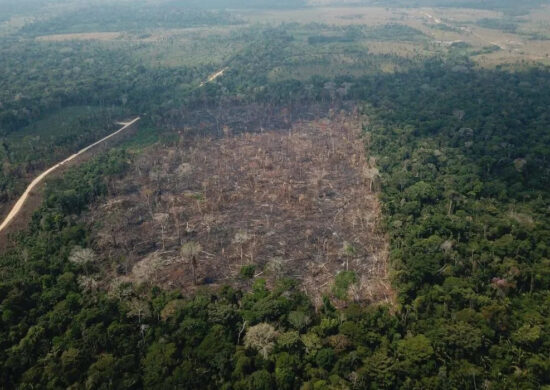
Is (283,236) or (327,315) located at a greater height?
(327,315)

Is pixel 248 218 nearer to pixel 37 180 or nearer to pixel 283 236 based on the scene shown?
pixel 283 236

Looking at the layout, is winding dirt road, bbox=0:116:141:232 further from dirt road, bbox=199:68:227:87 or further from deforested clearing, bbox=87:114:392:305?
dirt road, bbox=199:68:227:87

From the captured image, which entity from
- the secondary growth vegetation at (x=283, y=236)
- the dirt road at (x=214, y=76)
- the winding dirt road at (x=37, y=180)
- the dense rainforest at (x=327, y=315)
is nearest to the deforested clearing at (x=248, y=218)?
the secondary growth vegetation at (x=283, y=236)

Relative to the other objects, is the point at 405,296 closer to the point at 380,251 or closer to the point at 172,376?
the point at 380,251

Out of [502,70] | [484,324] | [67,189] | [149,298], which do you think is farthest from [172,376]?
[502,70]

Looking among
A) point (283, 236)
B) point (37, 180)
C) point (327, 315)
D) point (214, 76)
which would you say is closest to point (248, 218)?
point (283, 236)

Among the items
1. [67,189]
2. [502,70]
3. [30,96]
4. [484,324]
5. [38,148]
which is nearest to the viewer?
[484,324]

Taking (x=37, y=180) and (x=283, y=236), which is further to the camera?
(x=37, y=180)
